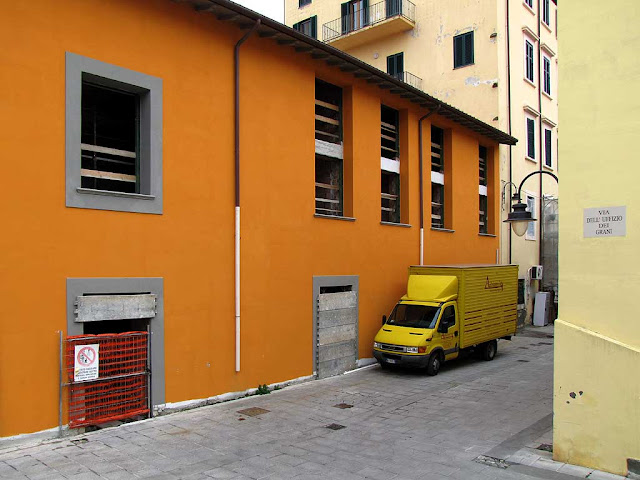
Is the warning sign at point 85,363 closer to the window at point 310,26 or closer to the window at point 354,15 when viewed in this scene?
the window at point 354,15

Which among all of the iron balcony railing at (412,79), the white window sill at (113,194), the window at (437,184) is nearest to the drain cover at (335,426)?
the white window sill at (113,194)

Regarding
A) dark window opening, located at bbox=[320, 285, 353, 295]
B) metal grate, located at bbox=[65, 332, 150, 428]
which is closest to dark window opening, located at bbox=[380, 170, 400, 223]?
dark window opening, located at bbox=[320, 285, 353, 295]

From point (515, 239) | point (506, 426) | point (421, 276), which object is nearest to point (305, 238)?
point (421, 276)

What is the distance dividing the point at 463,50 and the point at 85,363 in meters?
19.8

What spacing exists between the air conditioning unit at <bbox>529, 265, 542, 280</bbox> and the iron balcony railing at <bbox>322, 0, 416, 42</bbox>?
1247cm

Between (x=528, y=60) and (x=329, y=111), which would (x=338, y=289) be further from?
(x=528, y=60)

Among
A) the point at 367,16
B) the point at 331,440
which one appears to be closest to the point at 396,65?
the point at 367,16

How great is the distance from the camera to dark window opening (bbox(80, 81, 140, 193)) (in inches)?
381

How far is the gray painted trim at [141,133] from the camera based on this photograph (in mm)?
8664

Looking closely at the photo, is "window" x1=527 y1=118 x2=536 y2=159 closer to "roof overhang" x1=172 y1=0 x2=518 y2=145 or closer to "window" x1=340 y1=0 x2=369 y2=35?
"roof overhang" x1=172 y1=0 x2=518 y2=145

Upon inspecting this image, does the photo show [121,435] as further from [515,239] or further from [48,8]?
[515,239]

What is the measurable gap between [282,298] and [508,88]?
597 inches

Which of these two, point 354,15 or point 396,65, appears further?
point 354,15

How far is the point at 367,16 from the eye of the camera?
25.1 m
